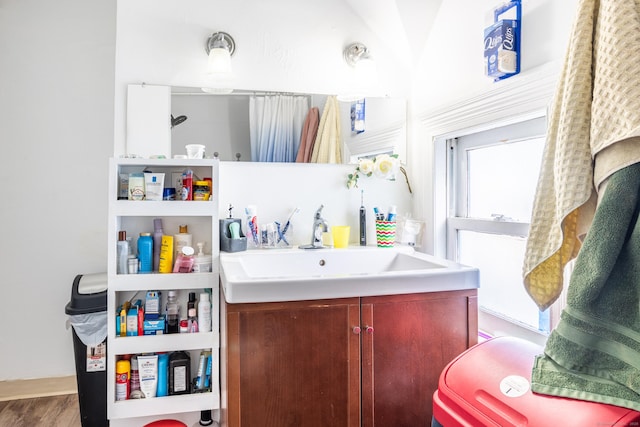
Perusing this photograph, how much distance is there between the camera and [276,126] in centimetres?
185

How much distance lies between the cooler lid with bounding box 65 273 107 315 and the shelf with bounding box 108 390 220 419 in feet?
1.35

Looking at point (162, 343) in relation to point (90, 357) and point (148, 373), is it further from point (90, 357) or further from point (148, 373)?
point (90, 357)

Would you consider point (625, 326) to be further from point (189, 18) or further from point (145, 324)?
point (189, 18)

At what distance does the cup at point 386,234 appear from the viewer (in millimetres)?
1836

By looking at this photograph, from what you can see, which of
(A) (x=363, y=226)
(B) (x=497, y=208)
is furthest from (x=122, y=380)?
(B) (x=497, y=208)

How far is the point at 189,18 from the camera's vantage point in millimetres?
1793

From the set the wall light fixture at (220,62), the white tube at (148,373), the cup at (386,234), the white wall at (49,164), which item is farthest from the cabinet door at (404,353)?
the white wall at (49,164)

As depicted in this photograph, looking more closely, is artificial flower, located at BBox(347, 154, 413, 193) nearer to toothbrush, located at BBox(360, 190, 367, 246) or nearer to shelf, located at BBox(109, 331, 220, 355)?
toothbrush, located at BBox(360, 190, 367, 246)

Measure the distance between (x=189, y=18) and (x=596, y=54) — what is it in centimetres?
164

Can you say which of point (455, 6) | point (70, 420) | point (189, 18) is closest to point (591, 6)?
point (455, 6)

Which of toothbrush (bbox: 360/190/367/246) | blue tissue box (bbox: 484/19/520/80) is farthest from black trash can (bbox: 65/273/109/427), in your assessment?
blue tissue box (bbox: 484/19/520/80)

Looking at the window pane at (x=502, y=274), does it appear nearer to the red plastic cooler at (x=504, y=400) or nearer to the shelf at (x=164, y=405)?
the red plastic cooler at (x=504, y=400)

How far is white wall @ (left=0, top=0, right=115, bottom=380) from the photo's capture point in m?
2.12

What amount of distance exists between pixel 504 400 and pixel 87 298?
169 centimetres
